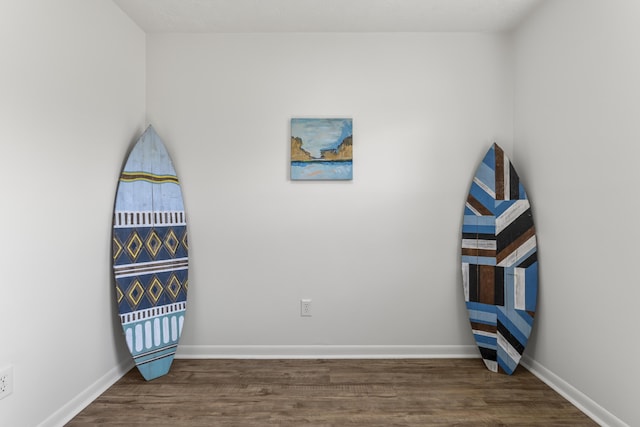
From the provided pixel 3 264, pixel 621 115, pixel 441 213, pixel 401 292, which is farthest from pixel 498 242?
pixel 3 264

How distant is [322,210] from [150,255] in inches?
46.0

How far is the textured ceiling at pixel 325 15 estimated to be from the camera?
252cm

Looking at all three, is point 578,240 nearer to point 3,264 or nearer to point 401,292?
point 401,292

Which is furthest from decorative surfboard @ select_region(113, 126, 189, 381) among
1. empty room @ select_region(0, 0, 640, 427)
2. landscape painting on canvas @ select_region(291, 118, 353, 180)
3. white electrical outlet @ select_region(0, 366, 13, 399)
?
landscape painting on canvas @ select_region(291, 118, 353, 180)

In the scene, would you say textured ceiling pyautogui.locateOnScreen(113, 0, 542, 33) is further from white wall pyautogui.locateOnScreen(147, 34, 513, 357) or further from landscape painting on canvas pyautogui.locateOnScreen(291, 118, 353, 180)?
landscape painting on canvas pyautogui.locateOnScreen(291, 118, 353, 180)

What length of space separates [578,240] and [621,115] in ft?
2.21

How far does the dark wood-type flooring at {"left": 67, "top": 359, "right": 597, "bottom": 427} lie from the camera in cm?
207

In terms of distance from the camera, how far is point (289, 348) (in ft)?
9.61

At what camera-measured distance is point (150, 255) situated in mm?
2641

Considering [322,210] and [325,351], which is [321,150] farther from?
[325,351]

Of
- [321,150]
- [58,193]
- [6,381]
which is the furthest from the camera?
[321,150]

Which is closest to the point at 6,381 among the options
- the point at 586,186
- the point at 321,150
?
the point at 321,150

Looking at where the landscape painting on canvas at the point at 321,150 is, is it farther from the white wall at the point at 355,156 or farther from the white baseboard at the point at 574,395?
the white baseboard at the point at 574,395

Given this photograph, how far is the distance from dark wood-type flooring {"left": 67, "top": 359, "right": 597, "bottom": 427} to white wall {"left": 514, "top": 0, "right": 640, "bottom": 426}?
1.03 ft
